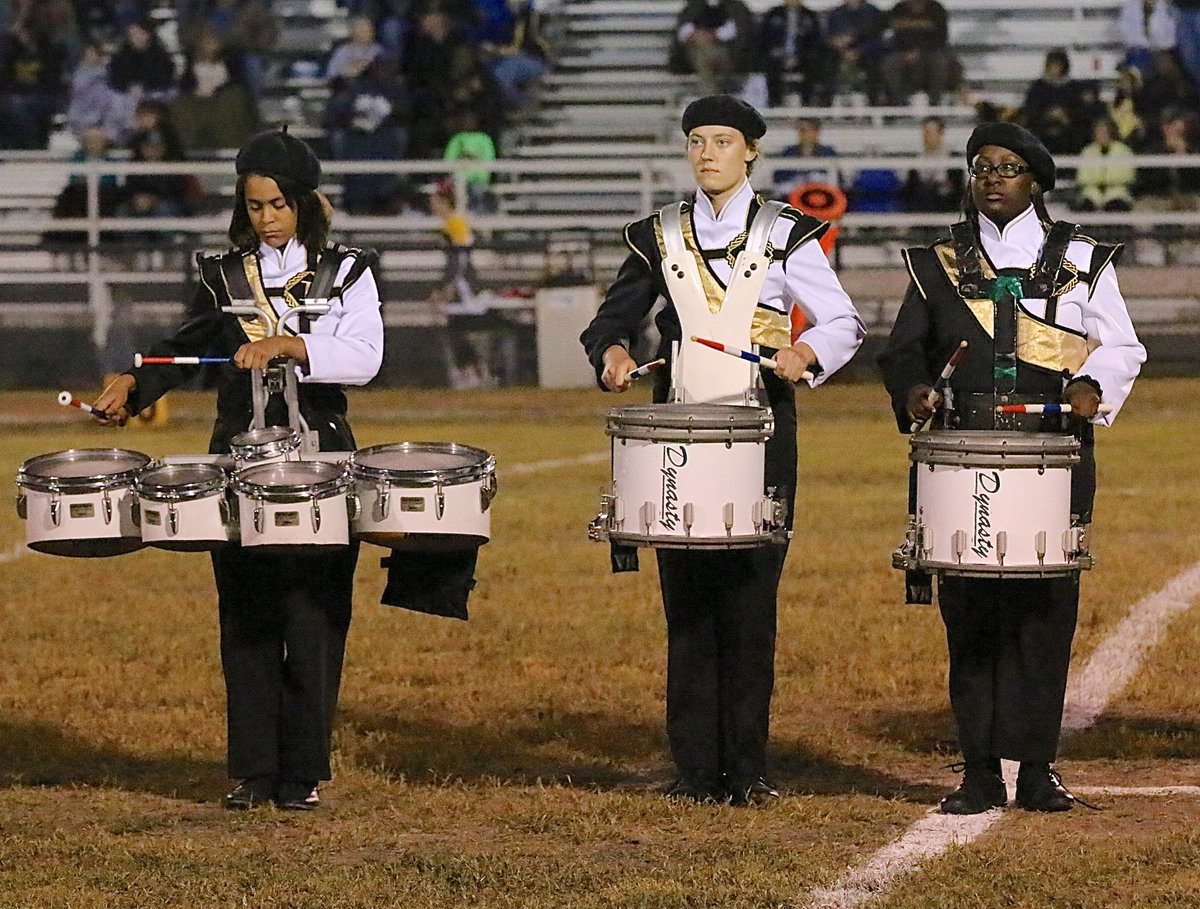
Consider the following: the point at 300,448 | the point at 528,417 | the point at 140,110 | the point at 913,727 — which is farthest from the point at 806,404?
the point at 300,448

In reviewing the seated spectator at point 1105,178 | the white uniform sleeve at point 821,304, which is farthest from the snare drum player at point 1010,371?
the seated spectator at point 1105,178

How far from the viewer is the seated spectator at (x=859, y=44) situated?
25828mm

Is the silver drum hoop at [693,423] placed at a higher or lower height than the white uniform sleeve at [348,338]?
lower

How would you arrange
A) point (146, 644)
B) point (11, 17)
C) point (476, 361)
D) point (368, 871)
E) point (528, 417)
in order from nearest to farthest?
1. point (368, 871)
2. point (146, 644)
3. point (528, 417)
4. point (476, 361)
5. point (11, 17)

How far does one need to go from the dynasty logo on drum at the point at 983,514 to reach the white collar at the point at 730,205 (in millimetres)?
994

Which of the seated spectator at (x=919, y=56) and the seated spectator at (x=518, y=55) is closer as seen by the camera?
the seated spectator at (x=919, y=56)

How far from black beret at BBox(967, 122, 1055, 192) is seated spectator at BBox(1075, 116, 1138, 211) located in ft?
57.0

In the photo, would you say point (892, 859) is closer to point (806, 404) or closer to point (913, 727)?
point (913, 727)

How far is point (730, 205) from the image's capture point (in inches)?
260

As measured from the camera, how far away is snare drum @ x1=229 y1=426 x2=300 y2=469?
6.25m

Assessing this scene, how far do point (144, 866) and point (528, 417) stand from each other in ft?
43.8

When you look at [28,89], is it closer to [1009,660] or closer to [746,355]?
[746,355]

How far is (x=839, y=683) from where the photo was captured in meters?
8.58

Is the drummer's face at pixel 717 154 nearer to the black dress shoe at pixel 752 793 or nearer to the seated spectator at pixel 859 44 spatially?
the black dress shoe at pixel 752 793
